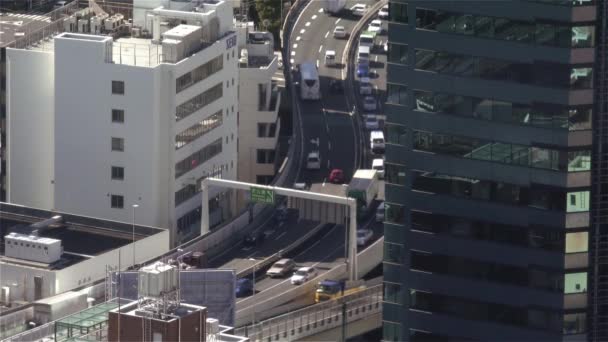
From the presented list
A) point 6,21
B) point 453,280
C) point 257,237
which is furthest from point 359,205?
point 453,280

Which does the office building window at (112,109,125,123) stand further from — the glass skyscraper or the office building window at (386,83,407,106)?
the office building window at (386,83,407,106)

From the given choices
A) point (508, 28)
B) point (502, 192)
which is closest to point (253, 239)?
point (502, 192)

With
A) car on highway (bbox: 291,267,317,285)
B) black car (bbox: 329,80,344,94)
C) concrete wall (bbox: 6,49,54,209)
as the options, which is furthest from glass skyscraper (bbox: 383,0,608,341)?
black car (bbox: 329,80,344,94)

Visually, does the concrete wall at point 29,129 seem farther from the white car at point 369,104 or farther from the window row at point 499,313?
the window row at point 499,313

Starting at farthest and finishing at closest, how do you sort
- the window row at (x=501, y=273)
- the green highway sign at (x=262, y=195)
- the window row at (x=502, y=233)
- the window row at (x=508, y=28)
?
the green highway sign at (x=262, y=195) < the window row at (x=501, y=273) < the window row at (x=502, y=233) < the window row at (x=508, y=28)

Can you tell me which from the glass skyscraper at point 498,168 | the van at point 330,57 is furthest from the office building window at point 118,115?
the van at point 330,57
